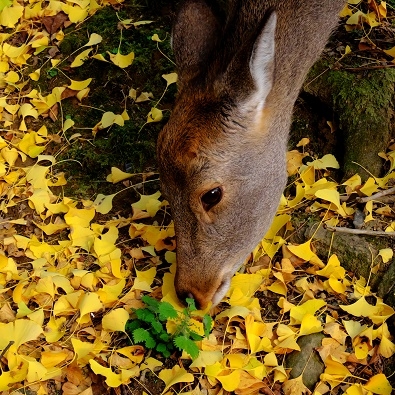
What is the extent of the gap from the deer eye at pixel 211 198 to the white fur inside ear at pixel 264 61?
534 millimetres

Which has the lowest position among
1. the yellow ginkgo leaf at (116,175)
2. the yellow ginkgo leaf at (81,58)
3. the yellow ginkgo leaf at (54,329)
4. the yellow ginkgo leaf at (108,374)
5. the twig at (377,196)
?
the yellow ginkgo leaf at (54,329)

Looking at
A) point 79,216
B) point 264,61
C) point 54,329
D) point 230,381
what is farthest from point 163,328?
point 264,61

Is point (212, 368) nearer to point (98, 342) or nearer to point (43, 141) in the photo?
point (98, 342)


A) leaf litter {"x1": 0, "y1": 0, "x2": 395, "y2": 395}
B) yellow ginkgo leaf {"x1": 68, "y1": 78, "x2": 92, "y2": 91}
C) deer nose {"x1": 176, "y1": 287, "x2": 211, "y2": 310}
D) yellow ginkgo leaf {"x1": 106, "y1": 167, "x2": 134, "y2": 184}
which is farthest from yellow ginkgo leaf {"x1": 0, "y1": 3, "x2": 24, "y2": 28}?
deer nose {"x1": 176, "y1": 287, "x2": 211, "y2": 310}

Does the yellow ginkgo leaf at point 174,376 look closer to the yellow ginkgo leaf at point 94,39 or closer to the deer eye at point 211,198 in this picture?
the deer eye at point 211,198

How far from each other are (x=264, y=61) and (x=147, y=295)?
5.86 feet

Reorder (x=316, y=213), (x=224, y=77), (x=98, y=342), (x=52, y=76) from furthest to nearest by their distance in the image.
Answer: (x=52, y=76) < (x=316, y=213) < (x=98, y=342) < (x=224, y=77)

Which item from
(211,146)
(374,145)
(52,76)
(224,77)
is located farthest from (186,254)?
(52,76)

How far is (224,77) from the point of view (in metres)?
3.69

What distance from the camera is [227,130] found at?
12.6 ft

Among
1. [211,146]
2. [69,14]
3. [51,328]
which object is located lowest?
[51,328]

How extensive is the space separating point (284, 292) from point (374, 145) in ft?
4.71

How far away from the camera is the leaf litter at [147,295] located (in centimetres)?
415

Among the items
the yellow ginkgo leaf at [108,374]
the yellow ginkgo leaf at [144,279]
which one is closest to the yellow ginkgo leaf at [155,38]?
the yellow ginkgo leaf at [144,279]
